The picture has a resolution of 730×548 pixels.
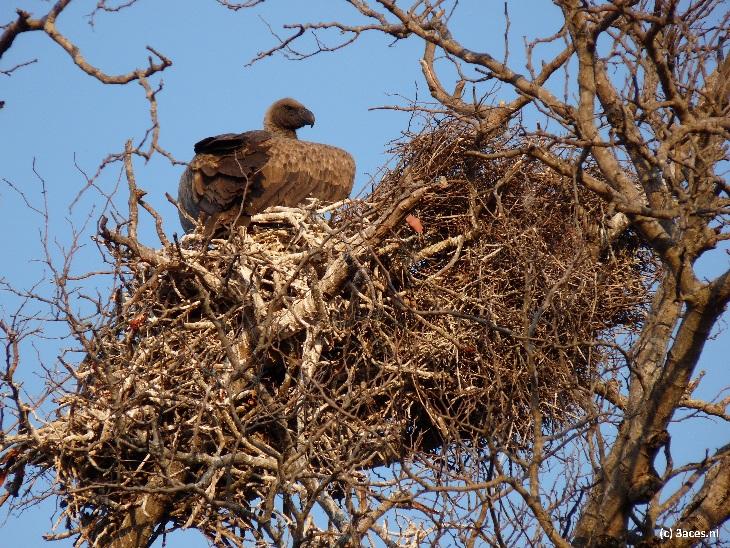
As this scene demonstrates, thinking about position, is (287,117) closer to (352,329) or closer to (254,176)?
(254,176)

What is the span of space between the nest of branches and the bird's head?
9.36 ft

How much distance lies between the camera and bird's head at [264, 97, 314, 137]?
12039mm

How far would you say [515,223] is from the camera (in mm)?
8953

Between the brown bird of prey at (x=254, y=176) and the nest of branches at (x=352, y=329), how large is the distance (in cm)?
36

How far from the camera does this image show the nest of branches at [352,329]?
7492 millimetres

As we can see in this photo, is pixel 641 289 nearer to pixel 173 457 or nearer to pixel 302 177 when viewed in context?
pixel 302 177

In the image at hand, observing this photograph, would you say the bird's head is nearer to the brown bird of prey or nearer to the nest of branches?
the brown bird of prey

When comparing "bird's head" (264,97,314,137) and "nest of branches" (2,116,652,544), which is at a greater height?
"bird's head" (264,97,314,137)

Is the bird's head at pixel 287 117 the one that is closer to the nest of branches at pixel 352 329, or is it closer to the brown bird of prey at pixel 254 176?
the brown bird of prey at pixel 254 176

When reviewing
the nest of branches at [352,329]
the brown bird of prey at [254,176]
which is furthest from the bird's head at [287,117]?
the nest of branches at [352,329]

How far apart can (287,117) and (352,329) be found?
4.42 m

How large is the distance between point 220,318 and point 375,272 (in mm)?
2266

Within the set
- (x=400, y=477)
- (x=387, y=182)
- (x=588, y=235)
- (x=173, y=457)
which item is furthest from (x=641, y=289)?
(x=173, y=457)

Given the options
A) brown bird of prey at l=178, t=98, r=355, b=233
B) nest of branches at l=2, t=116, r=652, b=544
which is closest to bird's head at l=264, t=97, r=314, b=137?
brown bird of prey at l=178, t=98, r=355, b=233
